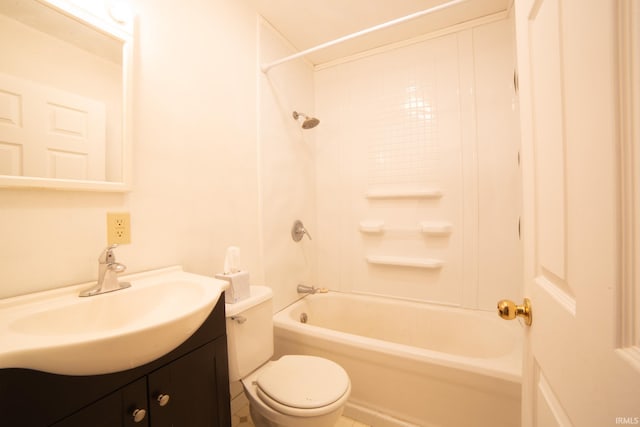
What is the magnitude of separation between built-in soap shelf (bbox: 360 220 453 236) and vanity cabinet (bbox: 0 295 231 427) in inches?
54.5

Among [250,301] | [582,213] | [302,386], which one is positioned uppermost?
[582,213]

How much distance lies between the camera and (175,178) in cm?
118

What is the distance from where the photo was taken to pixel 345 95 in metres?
2.18

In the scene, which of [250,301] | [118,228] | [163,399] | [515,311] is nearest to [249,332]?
[250,301]

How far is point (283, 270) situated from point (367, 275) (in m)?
0.72

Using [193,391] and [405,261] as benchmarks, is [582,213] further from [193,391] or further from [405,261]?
[405,261]

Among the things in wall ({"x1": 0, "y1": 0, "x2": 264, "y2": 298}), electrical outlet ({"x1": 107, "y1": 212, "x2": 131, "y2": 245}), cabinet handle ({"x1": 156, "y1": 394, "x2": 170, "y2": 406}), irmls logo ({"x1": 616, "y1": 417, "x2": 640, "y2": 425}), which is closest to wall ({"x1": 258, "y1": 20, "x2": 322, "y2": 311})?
wall ({"x1": 0, "y1": 0, "x2": 264, "y2": 298})

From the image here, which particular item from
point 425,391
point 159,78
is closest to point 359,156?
point 159,78

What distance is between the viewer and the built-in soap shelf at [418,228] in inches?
71.5

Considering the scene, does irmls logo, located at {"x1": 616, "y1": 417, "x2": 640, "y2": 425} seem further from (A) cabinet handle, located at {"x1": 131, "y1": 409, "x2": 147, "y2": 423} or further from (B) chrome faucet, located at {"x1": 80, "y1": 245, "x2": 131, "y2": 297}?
(B) chrome faucet, located at {"x1": 80, "y1": 245, "x2": 131, "y2": 297}

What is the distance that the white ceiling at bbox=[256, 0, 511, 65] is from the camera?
161 cm

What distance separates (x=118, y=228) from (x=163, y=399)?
24.9 inches

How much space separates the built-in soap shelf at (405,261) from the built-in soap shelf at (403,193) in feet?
1.55

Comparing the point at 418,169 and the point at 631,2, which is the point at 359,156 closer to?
the point at 418,169
